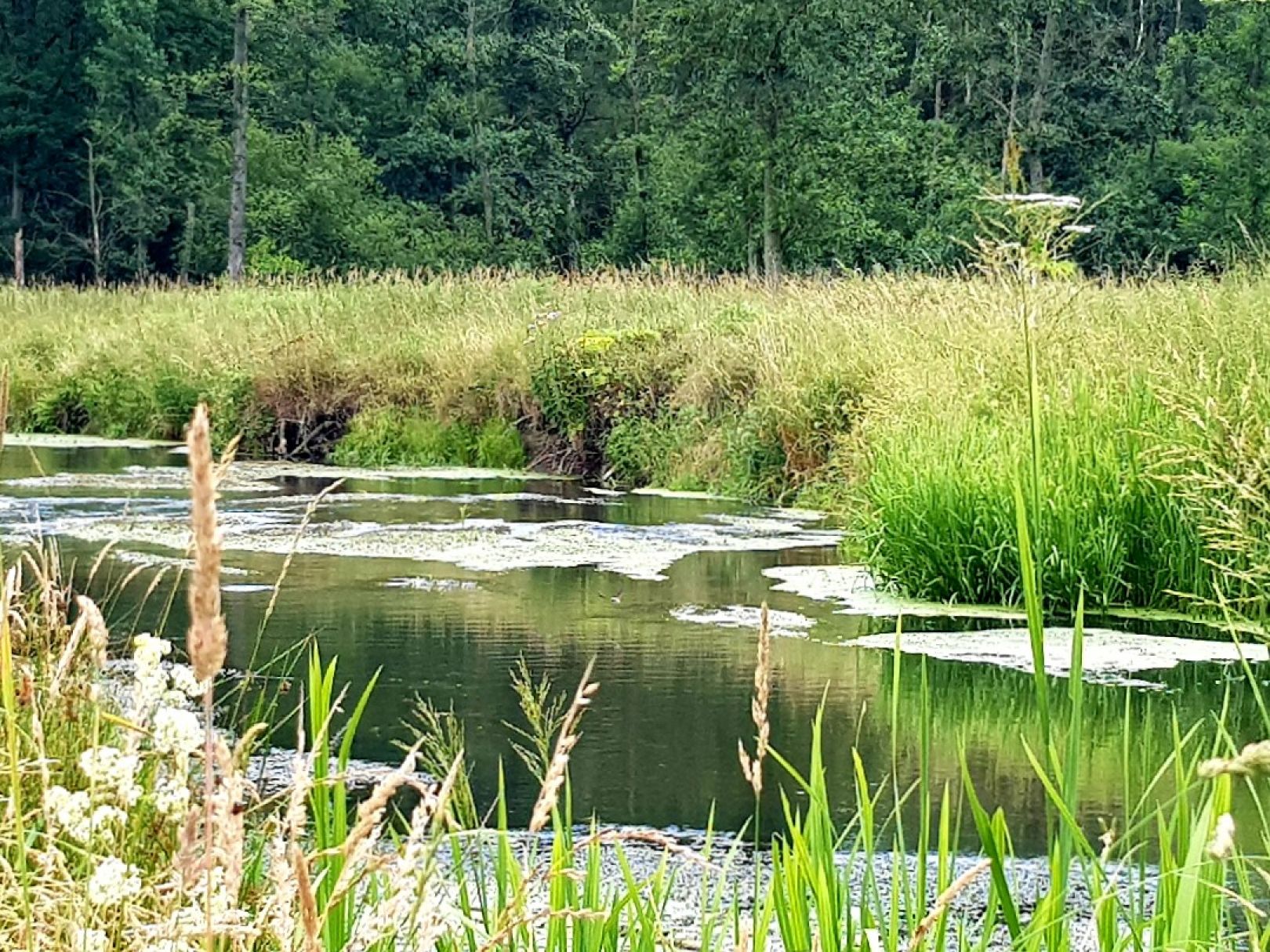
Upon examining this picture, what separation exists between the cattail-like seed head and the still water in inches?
46.6

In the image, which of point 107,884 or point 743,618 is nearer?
point 107,884

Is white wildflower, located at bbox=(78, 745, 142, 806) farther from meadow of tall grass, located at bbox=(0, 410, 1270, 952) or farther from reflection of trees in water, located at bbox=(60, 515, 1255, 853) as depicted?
reflection of trees in water, located at bbox=(60, 515, 1255, 853)

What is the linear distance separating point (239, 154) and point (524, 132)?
24.8 ft

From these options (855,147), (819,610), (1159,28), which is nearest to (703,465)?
(819,610)

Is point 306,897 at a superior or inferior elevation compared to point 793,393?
inferior

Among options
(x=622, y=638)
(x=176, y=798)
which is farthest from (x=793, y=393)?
(x=176, y=798)

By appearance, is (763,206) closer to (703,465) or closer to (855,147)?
(855,147)

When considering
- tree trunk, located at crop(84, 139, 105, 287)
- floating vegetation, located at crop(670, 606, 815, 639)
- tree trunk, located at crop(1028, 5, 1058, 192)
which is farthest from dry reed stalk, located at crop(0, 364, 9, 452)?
tree trunk, located at crop(84, 139, 105, 287)

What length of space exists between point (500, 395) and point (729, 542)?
4989 mm

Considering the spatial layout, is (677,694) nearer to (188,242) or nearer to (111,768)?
(111,768)

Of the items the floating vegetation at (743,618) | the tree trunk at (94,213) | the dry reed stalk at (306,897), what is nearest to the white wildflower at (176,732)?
the dry reed stalk at (306,897)

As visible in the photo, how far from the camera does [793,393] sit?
1059 cm

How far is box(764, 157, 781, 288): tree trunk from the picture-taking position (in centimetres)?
2294

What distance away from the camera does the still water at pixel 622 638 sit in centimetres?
439
